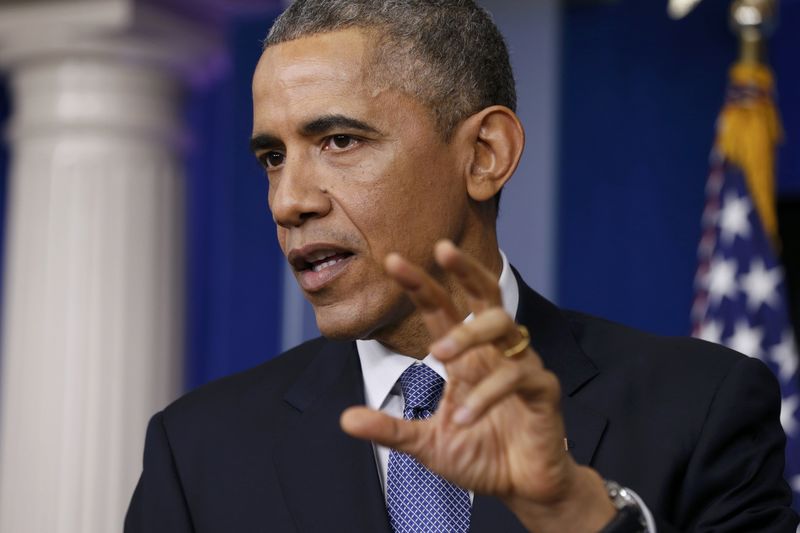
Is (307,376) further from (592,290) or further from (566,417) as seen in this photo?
(592,290)

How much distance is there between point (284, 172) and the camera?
1.77 m

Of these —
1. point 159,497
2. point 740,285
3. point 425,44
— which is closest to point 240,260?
point 740,285

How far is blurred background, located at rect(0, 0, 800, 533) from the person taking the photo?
164 inches

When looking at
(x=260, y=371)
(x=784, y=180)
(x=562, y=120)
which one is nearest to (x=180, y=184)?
(x=562, y=120)

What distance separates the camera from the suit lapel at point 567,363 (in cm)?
179

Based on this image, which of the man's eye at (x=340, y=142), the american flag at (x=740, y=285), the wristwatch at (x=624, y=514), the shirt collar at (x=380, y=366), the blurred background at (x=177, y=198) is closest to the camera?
the wristwatch at (x=624, y=514)

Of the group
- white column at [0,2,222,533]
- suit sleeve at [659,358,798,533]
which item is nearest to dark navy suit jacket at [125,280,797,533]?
suit sleeve at [659,358,798,533]

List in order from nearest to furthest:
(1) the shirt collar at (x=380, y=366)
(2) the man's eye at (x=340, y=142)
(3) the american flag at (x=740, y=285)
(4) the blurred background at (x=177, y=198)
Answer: (2) the man's eye at (x=340, y=142), (1) the shirt collar at (x=380, y=366), (3) the american flag at (x=740, y=285), (4) the blurred background at (x=177, y=198)

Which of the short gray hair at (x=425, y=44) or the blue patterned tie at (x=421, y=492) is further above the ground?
the short gray hair at (x=425, y=44)

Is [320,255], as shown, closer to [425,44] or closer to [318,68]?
[318,68]

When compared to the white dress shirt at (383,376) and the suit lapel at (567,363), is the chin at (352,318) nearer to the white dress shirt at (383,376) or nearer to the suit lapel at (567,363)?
the white dress shirt at (383,376)

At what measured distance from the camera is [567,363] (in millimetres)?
1912

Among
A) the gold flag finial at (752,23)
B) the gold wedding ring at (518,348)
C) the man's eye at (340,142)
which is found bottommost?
A: the gold wedding ring at (518,348)

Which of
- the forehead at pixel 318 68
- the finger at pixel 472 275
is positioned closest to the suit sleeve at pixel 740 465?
the finger at pixel 472 275
